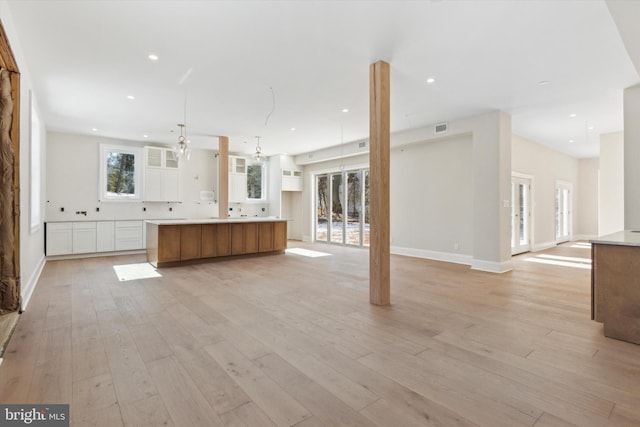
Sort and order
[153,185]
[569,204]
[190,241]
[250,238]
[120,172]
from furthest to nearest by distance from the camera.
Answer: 1. [569,204]
2. [153,185]
3. [120,172]
4. [250,238]
5. [190,241]

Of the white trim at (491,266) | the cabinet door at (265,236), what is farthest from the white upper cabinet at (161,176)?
the white trim at (491,266)

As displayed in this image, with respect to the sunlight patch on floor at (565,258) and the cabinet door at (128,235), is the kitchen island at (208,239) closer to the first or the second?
the cabinet door at (128,235)

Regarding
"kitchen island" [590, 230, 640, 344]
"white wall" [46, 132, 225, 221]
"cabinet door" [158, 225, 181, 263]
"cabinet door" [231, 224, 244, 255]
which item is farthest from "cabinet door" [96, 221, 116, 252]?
"kitchen island" [590, 230, 640, 344]

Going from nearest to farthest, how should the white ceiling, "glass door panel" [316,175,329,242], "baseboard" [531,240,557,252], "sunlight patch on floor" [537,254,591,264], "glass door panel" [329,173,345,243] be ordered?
the white ceiling < "sunlight patch on floor" [537,254,591,264] < "baseboard" [531,240,557,252] < "glass door panel" [329,173,345,243] < "glass door panel" [316,175,329,242]

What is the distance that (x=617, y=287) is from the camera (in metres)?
2.80

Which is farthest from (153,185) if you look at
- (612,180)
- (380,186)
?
(612,180)

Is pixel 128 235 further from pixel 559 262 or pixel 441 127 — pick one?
pixel 559 262

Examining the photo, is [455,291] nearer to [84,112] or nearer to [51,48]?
[51,48]

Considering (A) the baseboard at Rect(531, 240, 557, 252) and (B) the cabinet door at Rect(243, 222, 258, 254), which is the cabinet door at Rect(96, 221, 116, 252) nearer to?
(B) the cabinet door at Rect(243, 222, 258, 254)

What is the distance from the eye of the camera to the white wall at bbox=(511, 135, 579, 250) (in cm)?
771

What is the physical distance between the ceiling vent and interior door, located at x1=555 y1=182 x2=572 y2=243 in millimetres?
5805

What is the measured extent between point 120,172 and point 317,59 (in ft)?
22.4

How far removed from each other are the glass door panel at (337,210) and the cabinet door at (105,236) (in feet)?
19.6

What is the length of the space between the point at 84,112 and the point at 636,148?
9325 millimetres
